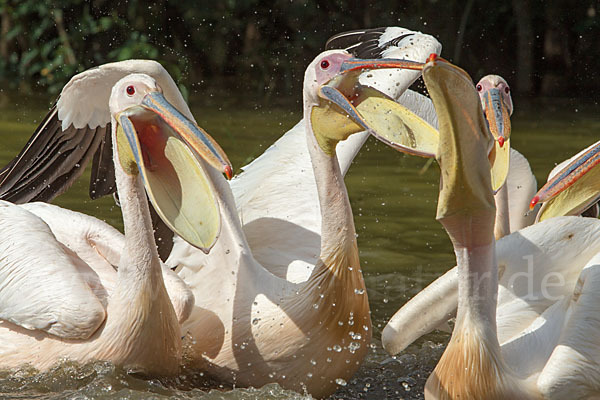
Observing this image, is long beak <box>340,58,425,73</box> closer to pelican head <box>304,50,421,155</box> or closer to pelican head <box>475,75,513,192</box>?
pelican head <box>304,50,421,155</box>

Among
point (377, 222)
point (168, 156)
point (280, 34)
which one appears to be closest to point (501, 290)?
point (168, 156)

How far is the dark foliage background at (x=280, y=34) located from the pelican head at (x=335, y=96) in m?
7.01

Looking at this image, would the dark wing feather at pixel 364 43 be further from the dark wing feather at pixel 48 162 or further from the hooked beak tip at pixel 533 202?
the hooked beak tip at pixel 533 202

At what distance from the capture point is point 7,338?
3066 millimetres

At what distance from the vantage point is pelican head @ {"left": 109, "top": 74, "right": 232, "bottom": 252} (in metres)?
2.65

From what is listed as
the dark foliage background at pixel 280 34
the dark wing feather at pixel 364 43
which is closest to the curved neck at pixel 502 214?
the dark wing feather at pixel 364 43

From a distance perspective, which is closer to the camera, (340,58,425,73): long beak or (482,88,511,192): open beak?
(340,58,425,73): long beak

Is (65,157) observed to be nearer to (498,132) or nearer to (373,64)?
(373,64)

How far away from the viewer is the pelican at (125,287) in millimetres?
2859

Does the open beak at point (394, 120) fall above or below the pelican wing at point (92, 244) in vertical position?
above

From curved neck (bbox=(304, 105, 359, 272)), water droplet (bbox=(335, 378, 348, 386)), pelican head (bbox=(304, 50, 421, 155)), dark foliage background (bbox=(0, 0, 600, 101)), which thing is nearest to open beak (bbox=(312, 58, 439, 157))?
pelican head (bbox=(304, 50, 421, 155))

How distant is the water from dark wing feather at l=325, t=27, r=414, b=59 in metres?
0.97

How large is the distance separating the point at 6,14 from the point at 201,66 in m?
2.21

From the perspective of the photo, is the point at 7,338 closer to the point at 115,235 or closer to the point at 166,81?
the point at 115,235
